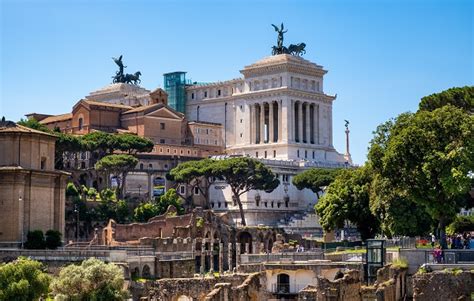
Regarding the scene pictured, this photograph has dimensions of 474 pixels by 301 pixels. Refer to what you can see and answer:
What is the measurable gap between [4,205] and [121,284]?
22078 mm

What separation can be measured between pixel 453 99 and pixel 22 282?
114 ft

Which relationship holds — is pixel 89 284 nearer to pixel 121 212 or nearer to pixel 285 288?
pixel 285 288

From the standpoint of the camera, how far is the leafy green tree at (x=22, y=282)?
4784 cm

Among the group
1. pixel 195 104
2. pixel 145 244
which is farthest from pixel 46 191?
pixel 195 104

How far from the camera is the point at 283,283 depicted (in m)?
55.1

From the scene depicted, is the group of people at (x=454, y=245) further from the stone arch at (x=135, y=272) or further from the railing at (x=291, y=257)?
the stone arch at (x=135, y=272)

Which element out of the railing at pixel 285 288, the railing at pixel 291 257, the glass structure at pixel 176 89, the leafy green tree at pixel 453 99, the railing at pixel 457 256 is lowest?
the railing at pixel 285 288

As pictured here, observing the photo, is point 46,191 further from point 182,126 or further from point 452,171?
point 182,126

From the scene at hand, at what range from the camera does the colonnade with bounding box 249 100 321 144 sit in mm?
128875

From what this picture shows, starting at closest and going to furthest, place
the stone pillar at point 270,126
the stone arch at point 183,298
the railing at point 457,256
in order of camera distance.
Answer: the railing at point 457,256 < the stone arch at point 183,298 < the stone pillar at point 270,126

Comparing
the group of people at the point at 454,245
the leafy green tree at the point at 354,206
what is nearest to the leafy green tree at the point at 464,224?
the leafy green tree at the point at 354,206

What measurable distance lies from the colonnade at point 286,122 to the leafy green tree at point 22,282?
263 ft

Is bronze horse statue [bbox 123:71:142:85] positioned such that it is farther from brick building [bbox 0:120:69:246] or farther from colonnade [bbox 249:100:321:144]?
brick building [bbox 0:120:69:246]

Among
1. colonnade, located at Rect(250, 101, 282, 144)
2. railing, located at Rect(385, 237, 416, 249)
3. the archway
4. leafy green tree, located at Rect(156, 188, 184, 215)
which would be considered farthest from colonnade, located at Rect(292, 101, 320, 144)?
railing, located at Rect(385, 237, 416, 249)
